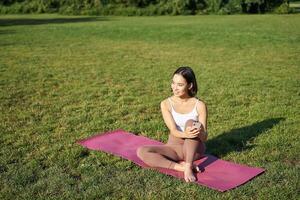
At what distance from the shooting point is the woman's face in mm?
4797

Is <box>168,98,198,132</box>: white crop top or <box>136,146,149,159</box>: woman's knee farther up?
<box>168,98,198,132</box>: white crop top

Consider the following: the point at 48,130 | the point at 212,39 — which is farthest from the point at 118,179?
the point at 212,39

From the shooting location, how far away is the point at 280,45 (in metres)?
16.3

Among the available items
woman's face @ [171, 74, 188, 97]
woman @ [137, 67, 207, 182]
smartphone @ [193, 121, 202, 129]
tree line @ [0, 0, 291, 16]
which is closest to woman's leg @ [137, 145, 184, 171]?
woman @ [137, 67, 207, 182]

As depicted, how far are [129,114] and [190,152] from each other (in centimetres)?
258

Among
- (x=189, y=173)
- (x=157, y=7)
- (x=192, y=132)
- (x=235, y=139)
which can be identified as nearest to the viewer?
(x=189, y=173)

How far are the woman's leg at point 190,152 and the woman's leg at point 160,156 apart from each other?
0.11m

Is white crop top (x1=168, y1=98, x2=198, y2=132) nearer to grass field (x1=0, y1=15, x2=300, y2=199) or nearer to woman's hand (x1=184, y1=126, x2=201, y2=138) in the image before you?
woman's hand (x1=184, y1=126, x2=201, y2=138)

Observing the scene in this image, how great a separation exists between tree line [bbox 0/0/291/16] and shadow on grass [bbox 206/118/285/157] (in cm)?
3684

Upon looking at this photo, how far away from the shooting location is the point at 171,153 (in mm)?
A: 4902

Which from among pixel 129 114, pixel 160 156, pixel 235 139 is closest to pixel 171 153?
pixel 160 156

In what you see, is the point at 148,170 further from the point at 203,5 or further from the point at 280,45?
the point at 203,5

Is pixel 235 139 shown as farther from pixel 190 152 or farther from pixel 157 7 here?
pixel 157 7

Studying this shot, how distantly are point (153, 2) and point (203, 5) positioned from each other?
529 cm
